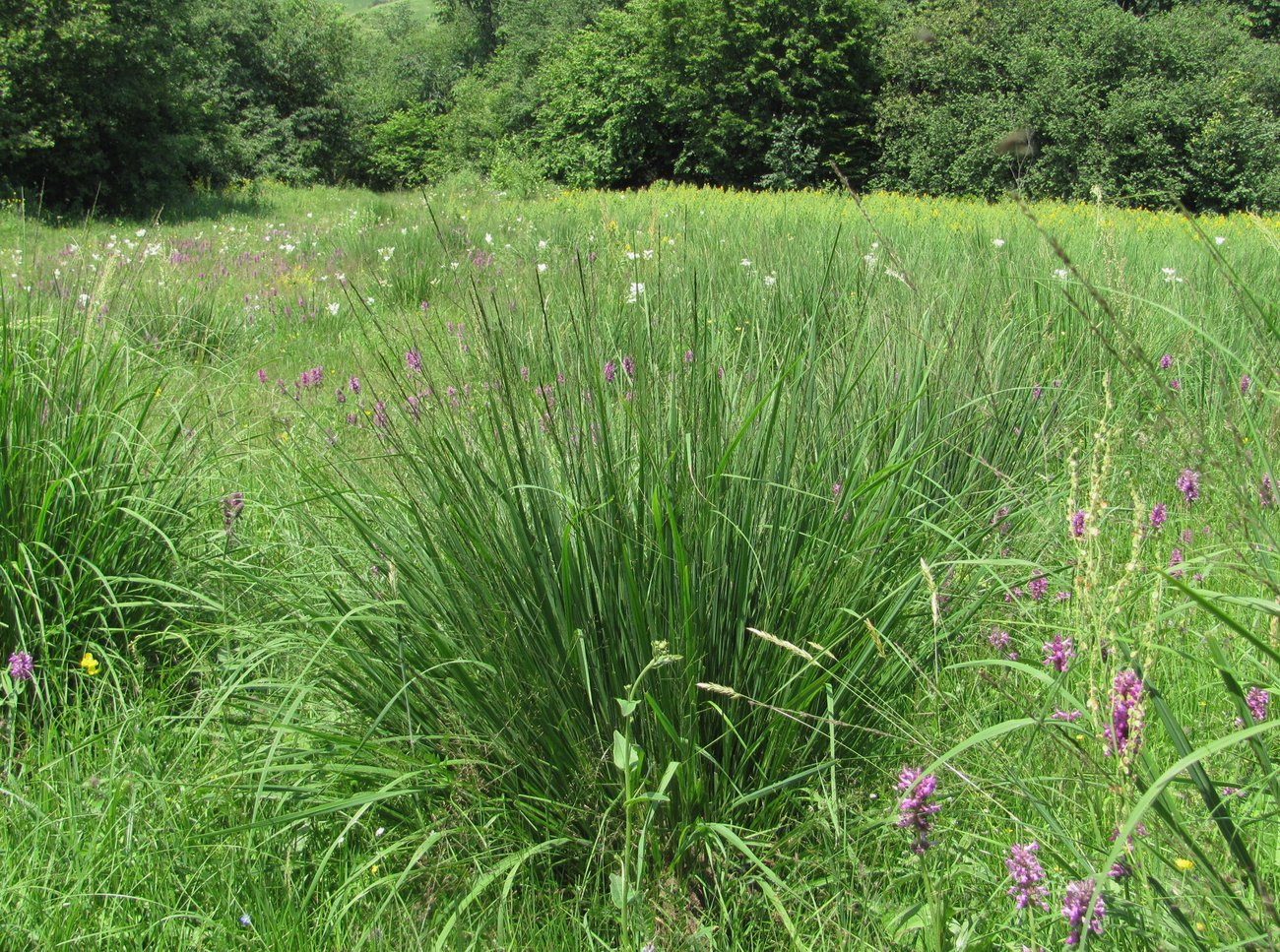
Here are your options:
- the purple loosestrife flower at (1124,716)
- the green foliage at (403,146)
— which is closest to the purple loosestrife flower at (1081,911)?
the purple loosestrife flower at (1124,716)

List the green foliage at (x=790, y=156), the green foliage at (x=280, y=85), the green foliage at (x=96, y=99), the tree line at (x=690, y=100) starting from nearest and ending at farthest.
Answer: the green foliage at (x=96, y=99) → the tree line at (x=690, y=100) → the green foliage at (x=790, y=156) → the green foliage at (x=280, y=85)

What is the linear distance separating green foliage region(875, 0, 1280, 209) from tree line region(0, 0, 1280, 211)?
2.6 inches

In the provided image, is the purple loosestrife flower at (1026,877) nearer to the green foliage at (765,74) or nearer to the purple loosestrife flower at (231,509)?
the purple loosestrife flower at (231,509)

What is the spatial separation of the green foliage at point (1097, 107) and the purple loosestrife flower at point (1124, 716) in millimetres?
15192

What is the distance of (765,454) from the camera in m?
1.49

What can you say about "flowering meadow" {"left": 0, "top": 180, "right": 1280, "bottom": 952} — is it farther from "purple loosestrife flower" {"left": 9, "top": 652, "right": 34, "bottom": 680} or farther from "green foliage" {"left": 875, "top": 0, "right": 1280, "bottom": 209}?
"green foliage" {"left": 875, "top": 0, "right": 1280, "bottom": 209}

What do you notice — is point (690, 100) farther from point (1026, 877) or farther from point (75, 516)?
point (1026, 877)

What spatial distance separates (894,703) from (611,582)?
537mm

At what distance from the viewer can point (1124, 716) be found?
2.96ft

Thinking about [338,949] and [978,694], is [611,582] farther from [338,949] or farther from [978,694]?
[978,694]

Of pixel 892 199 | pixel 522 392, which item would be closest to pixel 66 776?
pixel 522 392

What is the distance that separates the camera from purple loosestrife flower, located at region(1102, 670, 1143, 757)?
0.81 meters

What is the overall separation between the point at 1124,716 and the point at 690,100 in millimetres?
25455

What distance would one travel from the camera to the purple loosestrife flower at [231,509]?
6.67 ft
